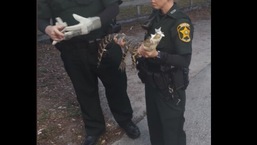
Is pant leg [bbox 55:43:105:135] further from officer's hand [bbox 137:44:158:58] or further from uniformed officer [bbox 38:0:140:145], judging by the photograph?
officer's hand [bbox 137:44:158:58]

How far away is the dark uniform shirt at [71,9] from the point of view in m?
2.89

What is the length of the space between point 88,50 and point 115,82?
479mm

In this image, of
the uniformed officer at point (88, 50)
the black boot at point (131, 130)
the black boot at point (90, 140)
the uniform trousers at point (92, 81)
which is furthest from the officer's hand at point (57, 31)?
the black boot at point (131, 130)

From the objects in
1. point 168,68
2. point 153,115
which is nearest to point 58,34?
point 168,68

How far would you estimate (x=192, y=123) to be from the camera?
3.98 metres

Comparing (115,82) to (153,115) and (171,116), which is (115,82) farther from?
(171,116)

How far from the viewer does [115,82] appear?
335 centimetres

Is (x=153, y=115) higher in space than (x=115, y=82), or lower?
lower

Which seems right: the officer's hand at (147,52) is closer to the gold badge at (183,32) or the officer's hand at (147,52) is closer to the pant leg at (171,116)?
the gold badge at (183,32)

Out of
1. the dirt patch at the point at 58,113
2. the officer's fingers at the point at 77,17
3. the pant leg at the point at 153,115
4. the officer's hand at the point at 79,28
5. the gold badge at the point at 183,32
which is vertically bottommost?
the dirt patch at the point at 58,113

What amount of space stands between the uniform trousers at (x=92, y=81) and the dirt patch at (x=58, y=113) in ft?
0.89
